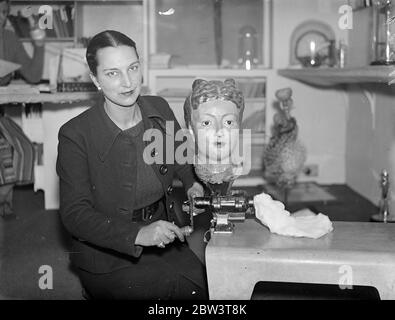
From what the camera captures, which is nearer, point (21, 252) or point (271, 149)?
point (21, 252)

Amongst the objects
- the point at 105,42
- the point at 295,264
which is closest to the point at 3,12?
the point at 105,42

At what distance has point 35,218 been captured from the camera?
1640 mm

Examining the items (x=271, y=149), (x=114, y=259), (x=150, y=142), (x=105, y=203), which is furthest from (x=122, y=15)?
(x=271, y=149)

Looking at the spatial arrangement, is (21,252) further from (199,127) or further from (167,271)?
(199,127)

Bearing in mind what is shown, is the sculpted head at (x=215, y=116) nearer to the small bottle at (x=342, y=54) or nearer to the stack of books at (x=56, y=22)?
the stack of books at (x=56, y=22)

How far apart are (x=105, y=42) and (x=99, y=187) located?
276 millimetres

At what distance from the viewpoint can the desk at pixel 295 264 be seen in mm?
920

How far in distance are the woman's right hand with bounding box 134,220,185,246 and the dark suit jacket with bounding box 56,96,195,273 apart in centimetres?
2

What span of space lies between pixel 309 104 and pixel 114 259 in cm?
167

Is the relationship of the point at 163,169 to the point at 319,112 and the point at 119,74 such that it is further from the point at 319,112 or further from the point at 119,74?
the point at 319,112

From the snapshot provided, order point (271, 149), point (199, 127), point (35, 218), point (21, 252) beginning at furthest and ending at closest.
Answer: point (271, 149) → point (35, 218) → point (21, 252) → point (199, 127)

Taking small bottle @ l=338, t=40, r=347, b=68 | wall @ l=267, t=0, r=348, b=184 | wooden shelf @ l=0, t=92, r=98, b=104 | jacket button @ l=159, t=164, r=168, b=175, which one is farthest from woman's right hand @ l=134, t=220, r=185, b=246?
small bottle @ l=338, t=40, r=347, b=68

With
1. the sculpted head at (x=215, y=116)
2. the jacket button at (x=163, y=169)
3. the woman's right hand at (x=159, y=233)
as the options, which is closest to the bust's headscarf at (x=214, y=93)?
the sculpted head at (x=215, y=116)
